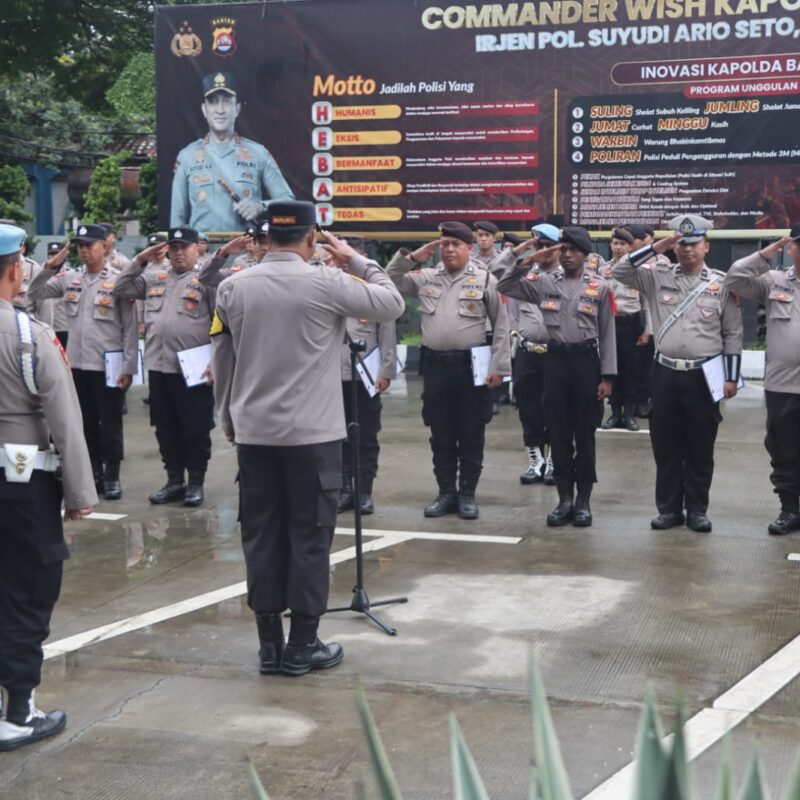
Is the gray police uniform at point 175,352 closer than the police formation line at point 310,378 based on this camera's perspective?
No

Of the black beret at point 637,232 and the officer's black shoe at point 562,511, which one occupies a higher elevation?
the black beret at point 637,232

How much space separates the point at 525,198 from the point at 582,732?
9.44m

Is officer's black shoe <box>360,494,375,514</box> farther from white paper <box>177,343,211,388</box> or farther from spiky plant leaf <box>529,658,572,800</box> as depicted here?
spiky plant leaf <box>529,658,572,800</box>

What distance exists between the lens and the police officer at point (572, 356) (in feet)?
24.2

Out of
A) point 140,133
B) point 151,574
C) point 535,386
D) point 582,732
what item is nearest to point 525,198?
point 535,386

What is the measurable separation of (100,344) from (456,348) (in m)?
2.48

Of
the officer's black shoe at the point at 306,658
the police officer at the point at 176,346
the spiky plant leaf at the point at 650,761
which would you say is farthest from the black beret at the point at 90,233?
the spiky plant leaf at the point at 650,761

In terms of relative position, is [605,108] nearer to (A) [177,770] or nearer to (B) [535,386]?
(B) [535,386]

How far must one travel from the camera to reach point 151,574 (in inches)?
256

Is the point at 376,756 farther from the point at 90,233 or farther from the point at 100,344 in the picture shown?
the point at 90,233

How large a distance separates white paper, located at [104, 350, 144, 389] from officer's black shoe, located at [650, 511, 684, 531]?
3.52 m

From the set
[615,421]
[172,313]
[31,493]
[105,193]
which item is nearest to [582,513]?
[172,313]

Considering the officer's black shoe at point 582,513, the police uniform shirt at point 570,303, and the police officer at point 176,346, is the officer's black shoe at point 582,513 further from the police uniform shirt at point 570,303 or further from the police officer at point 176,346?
the police officer at point 176,346

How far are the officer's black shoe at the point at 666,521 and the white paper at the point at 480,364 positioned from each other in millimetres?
1301
